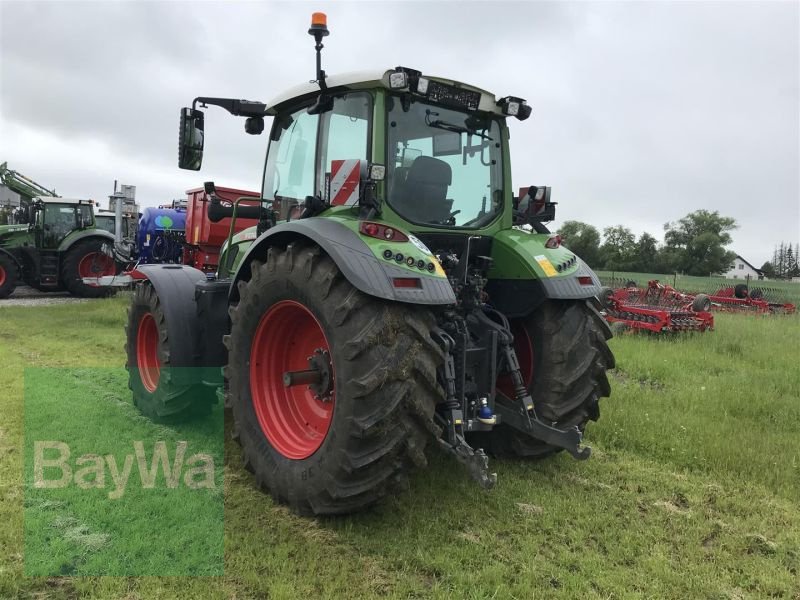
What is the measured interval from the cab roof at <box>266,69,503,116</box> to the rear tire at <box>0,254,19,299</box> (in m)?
13.0

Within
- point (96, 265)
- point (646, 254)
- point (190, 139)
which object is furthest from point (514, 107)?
point (646, 254)

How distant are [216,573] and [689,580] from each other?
2177 mm

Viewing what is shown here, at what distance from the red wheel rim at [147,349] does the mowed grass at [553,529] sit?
1.13ft

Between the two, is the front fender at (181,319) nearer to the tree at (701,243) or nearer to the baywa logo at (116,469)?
the baywa logo at (116,469)

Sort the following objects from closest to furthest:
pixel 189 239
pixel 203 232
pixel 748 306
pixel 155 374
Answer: pixel 155 374 < pixel 203 232 < pixel 189 239 < pixel 748 306

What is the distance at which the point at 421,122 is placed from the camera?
368cm

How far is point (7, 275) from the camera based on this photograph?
46.0 feet

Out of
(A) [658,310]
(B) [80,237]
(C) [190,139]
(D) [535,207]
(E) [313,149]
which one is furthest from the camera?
(B) [80,237]

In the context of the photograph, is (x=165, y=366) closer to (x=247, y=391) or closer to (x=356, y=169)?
(x=247, y=391)

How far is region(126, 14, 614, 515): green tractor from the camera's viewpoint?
9.41 ft

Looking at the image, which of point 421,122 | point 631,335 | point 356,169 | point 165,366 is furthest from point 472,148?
point 631,335

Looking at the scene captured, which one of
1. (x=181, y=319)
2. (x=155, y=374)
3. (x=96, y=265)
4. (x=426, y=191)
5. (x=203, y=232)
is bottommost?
(x=155, y=374)

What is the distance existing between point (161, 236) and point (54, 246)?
3.64m

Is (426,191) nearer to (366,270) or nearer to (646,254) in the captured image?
(366,270)
